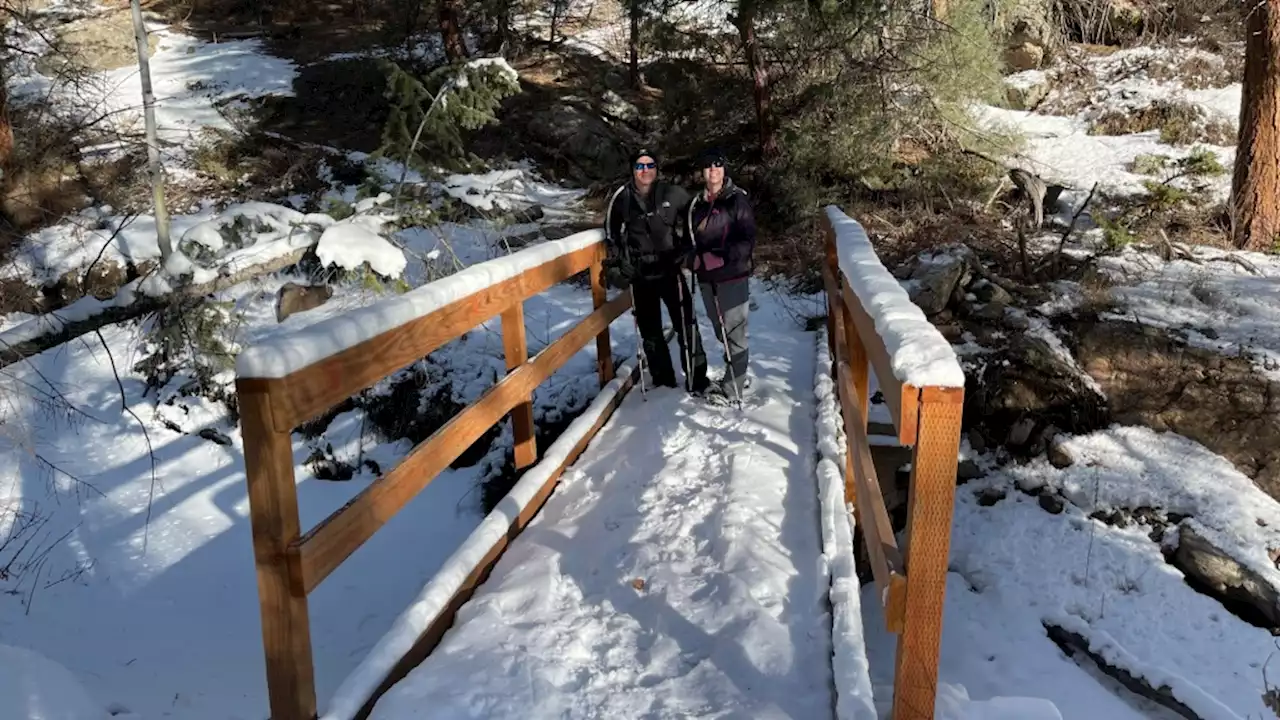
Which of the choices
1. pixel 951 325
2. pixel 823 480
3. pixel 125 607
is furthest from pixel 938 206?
pixel 125 607

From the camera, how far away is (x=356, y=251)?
641 cm

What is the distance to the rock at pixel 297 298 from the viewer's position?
33.6 ft

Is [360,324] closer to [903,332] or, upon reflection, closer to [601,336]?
[903,332]

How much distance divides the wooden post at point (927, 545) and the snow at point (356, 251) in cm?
505

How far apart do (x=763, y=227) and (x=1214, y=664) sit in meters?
8.17

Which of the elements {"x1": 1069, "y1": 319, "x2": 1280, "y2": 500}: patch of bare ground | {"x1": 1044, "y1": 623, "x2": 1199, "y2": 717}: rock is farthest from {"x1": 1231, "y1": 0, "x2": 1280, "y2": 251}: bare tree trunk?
{"x1": 1044, "y1": 623, "x2": 1199, "y2": 717}: rock

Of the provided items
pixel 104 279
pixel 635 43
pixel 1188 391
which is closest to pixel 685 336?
pixel 1188 391

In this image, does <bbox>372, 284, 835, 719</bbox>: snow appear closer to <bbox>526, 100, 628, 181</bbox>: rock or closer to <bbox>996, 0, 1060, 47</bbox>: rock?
<bbox>996, 0, 1060, 47</bbox>: rock

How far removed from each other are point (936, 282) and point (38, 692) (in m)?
7.76

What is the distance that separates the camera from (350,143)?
53.1 ft

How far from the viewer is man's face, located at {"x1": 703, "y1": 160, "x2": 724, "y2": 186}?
527 centimetres

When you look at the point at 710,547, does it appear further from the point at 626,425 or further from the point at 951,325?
the point at 951,325

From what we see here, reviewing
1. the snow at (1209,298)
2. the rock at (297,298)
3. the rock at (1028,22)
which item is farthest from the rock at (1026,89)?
the rock at (297,298)

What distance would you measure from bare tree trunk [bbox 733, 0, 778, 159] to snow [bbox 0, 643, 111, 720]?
421 inches
